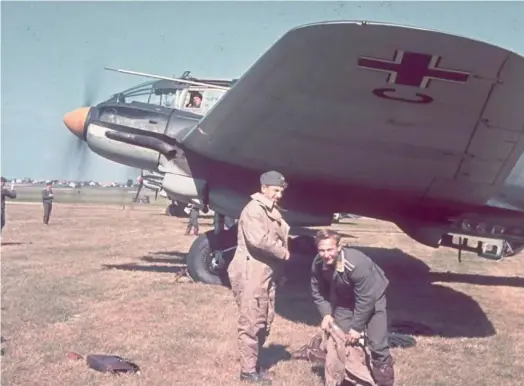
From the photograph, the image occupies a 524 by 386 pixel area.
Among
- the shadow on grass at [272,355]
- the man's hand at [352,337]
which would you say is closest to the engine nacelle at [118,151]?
the shadow on grass at [272,355]

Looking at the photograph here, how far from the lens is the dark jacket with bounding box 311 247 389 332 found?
3.91 meters

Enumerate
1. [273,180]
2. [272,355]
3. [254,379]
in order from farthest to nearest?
[272,355] < [273,180] < [254,379]

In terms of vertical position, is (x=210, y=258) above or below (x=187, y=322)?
above

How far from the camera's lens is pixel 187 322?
6.39 meters

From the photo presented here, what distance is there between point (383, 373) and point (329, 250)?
92 cm

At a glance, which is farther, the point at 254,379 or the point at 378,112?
the point at 378,112

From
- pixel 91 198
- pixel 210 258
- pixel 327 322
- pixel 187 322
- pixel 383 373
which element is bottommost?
pixel 91 198

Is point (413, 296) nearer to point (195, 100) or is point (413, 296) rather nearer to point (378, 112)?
point (378, 112)

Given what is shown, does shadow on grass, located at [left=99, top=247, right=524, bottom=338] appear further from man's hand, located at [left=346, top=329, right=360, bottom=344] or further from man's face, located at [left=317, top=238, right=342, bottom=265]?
man's face, located at [left=317, top=238, right=342, bottom=265]

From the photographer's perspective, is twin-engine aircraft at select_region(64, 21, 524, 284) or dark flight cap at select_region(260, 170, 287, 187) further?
dark flight cap at select_region(260, 170, 287, 187)

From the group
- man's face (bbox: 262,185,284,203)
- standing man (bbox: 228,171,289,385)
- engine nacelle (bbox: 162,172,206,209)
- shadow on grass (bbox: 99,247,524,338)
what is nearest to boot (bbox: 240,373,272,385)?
standing man (bbox: 228,171,289,385)

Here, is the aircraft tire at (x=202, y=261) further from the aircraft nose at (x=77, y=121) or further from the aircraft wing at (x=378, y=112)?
the aircraft nose at (x=77, y=121)

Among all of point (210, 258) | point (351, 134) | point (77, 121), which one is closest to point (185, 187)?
point (210, 258)

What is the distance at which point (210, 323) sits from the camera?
6.41 m
